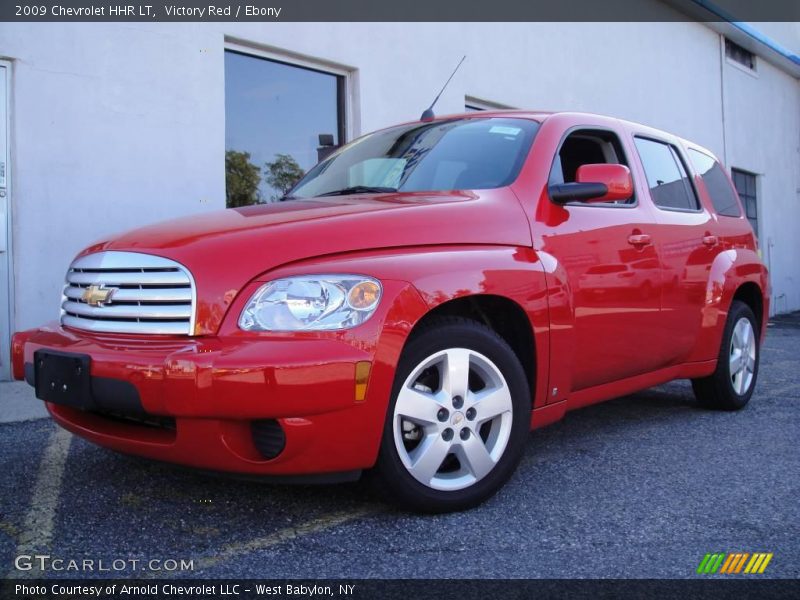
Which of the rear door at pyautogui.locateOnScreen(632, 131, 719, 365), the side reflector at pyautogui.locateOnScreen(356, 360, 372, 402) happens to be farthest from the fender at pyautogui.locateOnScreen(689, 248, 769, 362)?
the side reflector at pyautogui.locateOnScreen(356, 360, 372, 402)

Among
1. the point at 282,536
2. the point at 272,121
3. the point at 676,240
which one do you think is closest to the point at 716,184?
the point at 676,240

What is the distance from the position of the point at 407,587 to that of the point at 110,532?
3.47ft

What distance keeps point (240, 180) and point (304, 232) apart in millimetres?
4415

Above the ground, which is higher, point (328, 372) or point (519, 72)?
point (519, 72)

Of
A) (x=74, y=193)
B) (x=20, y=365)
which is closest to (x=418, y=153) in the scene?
(x=20, y=365)

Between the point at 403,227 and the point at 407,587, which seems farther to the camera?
the point at 403,227

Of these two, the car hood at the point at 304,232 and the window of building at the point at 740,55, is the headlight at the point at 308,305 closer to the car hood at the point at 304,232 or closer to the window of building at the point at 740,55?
the car hood at the point at 304,232

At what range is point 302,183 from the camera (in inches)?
165

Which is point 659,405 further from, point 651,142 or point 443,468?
point 443,468

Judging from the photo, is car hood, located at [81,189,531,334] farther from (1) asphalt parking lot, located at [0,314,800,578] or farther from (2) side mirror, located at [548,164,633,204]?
(1) asphalt parking lot, located at [0,314,800,578]

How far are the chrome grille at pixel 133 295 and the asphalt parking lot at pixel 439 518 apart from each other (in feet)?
1.79
